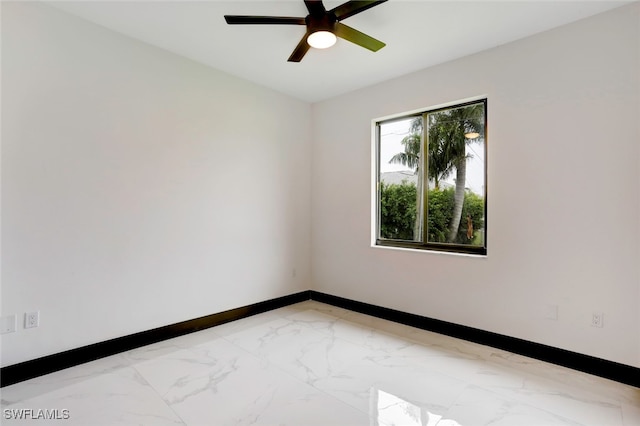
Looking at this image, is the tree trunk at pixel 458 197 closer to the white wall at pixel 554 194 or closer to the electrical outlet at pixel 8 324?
the white wall at pixel 554 194

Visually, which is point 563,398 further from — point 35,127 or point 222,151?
point 35,127

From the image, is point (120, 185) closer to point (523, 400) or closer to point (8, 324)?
point (8, 324)

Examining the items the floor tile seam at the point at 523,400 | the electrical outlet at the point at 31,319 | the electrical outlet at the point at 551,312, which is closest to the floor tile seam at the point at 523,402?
the floor tile seam at the point at 523,400

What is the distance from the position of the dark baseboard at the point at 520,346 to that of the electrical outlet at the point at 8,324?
10.2 ft

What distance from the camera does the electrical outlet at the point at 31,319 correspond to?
2.27 metres

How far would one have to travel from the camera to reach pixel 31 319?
2.29m

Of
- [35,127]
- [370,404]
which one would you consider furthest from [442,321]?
[35,127]

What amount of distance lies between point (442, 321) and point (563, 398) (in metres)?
1.17

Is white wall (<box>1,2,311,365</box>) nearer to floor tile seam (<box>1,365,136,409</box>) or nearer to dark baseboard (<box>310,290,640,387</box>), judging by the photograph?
floor tile seam (<box>1,365,136,409</box>)

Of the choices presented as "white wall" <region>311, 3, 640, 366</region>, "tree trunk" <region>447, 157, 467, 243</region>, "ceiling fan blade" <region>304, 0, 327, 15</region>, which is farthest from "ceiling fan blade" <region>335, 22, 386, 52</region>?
"tree trunk" <region>447, 157, 467, 243</region>

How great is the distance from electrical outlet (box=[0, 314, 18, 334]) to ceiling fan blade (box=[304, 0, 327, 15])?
2.88 metres

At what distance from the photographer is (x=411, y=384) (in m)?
2.26

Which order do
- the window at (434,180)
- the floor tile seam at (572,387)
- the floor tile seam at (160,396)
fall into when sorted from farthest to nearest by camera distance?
the window at (434,180) < the floor tile seam at (572,387) < the floor tile seam at (160,396)

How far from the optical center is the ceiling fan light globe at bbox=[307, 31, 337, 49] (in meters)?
2.19
